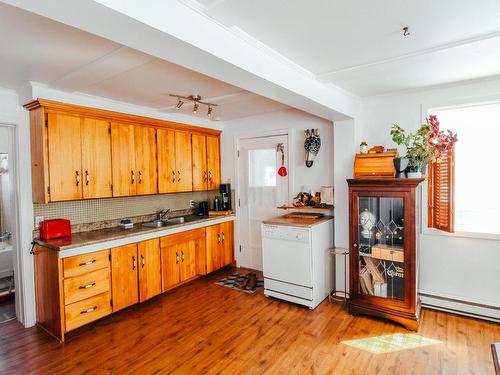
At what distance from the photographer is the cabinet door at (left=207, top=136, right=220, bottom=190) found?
4.74 meters

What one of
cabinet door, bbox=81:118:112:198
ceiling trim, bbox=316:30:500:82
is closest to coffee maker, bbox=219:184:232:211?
cabinet door, bbox=81:118:112:198

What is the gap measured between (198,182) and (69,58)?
2520mm

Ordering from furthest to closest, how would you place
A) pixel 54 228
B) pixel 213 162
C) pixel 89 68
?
pixel 213 162 < pixel 54 228 < pixel 89 68

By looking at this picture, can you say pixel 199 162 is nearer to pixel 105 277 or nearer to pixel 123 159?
pixel 123 159

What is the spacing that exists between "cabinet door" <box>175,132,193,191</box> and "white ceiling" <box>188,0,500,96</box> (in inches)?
90.0

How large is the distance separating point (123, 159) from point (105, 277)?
1343 mm

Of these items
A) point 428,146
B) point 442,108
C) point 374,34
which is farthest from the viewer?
point 442,108

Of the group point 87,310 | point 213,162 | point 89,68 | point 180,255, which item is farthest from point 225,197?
point 89,68

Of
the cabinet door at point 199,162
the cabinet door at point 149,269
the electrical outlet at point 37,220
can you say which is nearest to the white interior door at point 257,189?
the cabinet door at point 199,162

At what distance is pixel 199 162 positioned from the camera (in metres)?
4.56

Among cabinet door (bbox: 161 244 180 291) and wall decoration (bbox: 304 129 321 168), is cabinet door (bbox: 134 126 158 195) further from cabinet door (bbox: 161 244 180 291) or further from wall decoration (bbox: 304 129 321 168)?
wall decoration (bbox: 304 129 321 168)

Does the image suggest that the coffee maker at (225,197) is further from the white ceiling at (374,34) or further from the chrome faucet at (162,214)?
the white ceiling at (374,34)

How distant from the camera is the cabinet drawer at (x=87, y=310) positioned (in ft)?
9.04

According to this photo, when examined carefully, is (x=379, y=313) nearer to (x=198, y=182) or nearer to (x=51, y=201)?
(x=198, y=182)
